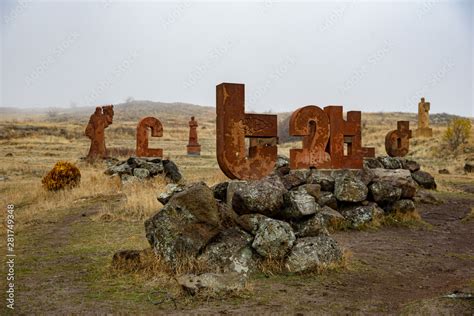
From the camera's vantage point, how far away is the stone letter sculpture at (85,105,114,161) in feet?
60.6

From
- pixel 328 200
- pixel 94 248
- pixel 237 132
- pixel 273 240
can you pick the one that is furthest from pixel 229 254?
pixel 328 200

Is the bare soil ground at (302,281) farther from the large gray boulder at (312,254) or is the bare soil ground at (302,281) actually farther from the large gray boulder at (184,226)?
the large gray boulder at (184,226)

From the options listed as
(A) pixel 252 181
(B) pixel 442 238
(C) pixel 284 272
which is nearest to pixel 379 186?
(B) pixel 442 238

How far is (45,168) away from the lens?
61.2ft

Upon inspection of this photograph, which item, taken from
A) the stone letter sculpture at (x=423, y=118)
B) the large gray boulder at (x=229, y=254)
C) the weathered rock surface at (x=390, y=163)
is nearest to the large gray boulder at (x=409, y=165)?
the weathered rock surface at (x=390, y=163)

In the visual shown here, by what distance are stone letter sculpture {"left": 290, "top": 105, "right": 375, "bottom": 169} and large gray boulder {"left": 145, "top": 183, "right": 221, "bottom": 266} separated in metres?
2.67

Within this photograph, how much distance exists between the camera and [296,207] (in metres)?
6.64

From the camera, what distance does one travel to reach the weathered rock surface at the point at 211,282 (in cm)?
468

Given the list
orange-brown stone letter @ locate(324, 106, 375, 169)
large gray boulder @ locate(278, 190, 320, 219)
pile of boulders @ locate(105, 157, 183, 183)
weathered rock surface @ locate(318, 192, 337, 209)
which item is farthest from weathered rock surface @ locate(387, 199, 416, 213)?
pile of boulders @ locate(105, 157, 183, 183)

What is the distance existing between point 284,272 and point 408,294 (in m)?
1.48

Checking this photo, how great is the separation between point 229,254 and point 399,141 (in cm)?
1114

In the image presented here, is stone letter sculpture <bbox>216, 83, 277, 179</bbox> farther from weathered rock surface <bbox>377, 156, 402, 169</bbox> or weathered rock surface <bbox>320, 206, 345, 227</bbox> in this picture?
weathered rock surface <bbox>377, 156, 402, 169</bbox>

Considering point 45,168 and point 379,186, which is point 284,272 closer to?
point 379,186

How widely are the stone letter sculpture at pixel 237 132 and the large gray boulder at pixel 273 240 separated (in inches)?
45.1
